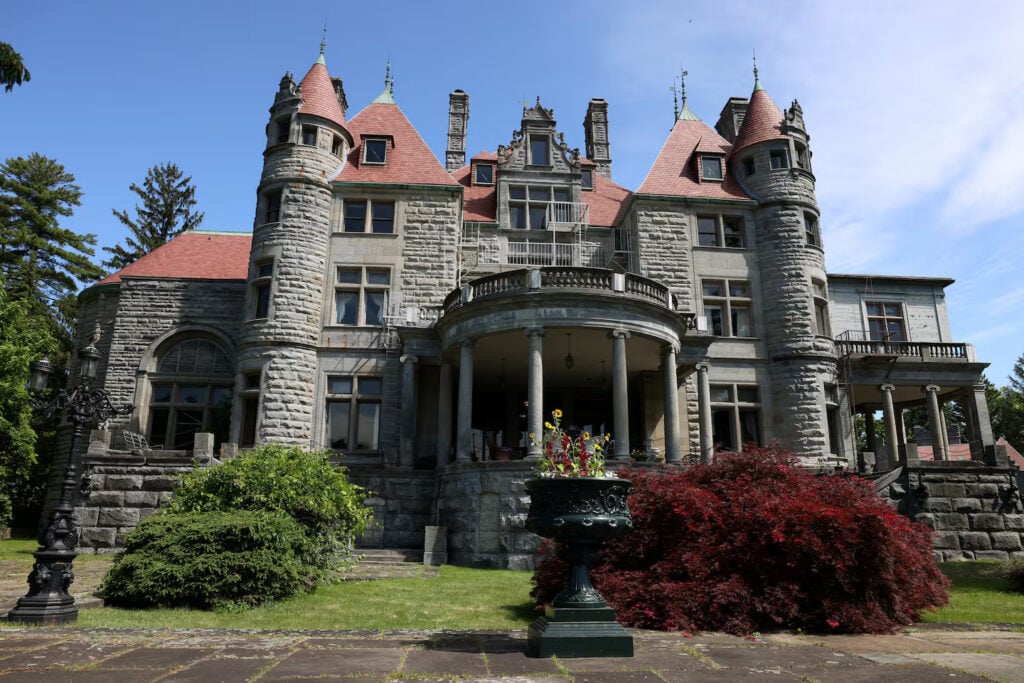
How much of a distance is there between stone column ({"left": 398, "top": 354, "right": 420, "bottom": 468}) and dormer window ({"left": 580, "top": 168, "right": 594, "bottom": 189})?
1272 cm

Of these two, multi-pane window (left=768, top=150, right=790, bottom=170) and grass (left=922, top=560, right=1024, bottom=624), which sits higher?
multi-pane window (left=768, top=150, right=790, bottom=170)

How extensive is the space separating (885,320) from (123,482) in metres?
28.8

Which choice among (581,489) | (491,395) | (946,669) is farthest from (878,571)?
(491,395)


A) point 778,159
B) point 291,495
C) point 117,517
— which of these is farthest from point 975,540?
point 117,517

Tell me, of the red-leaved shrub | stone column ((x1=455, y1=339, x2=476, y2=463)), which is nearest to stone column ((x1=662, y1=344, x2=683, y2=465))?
stone column ((x1=455, y1=339, x2=476, y2=463))

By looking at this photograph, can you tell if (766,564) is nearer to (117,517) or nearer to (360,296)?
(117,517)

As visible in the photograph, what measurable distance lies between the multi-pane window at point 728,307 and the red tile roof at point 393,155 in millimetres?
10633

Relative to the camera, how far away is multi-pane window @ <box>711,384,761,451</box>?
23609mm

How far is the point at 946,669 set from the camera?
575 centimetres

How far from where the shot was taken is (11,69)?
1212 centimetres

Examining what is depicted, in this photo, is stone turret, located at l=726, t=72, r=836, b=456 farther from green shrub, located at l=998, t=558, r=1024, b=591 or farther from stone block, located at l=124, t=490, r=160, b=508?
stone block, located at l=124, t=490, r=160, b=508

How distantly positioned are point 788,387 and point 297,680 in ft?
71.0

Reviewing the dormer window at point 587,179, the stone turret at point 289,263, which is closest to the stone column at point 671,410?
the stone turret at point 289,263

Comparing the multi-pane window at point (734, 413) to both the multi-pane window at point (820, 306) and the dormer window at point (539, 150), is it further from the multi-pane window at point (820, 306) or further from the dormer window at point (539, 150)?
the dormer window at point (539, 150)
